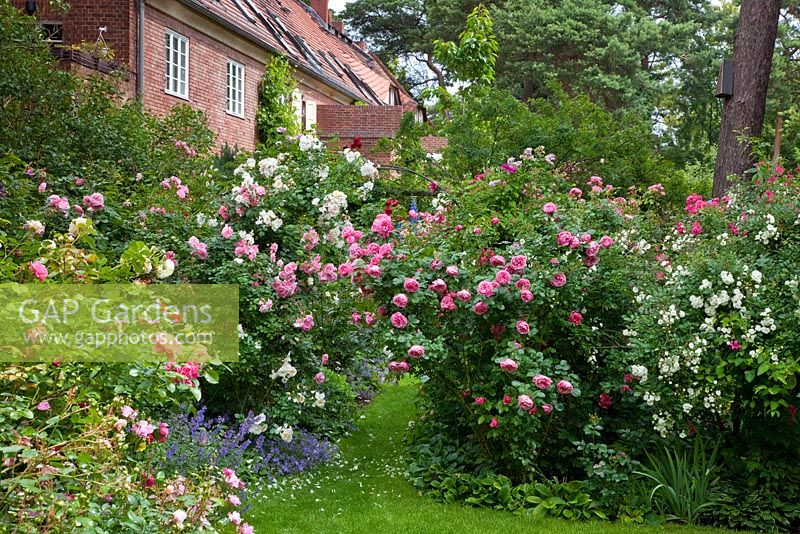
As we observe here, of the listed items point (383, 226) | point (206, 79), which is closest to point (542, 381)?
point (383, 226)

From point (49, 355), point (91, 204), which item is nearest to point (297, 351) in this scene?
point (91, 204)

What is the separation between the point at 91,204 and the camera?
228 inches

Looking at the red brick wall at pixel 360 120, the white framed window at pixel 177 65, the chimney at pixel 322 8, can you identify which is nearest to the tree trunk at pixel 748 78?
the white framed window at pixel 177 65

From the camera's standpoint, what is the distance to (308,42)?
24.8m

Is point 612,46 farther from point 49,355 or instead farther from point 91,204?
point 49,355

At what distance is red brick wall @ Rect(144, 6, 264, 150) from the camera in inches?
571

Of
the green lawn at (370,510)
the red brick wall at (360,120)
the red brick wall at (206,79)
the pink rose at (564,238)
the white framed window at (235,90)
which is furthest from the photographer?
the red brick wall at (360,120)

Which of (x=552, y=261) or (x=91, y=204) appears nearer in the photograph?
(x=552, y=261)

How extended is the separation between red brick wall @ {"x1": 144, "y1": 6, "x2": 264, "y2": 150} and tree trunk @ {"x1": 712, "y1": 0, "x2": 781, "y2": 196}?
27.0ft

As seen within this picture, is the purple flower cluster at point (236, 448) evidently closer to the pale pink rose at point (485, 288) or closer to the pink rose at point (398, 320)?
the pink rose at point (398, 320)

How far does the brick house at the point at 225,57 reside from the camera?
546 inches

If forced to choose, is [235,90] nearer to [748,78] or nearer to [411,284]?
[748,78]

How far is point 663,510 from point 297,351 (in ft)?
9.37

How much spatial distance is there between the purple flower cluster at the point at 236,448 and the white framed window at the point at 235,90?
1276cm
